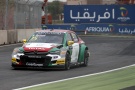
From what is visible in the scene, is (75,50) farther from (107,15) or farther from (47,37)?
(107,15)

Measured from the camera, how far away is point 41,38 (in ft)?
58.3

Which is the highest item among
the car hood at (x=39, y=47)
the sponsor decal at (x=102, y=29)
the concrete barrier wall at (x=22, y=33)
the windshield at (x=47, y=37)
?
the windshield at (x=47, y=37)

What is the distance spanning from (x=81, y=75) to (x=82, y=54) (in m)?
3.78

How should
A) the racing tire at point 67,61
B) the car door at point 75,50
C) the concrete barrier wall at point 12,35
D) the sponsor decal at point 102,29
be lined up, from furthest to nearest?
the sponsor decal at point 102,29 < the concrete barrier wall at point 12,35 < the car door at point 75,50 < the racing tire at point 67,61

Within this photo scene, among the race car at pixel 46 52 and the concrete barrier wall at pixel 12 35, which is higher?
the race car at pixel 46 52

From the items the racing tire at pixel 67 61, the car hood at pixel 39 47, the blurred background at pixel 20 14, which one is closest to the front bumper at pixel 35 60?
the car hood at pixel 39 47

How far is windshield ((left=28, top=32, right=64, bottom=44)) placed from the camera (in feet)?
57.9

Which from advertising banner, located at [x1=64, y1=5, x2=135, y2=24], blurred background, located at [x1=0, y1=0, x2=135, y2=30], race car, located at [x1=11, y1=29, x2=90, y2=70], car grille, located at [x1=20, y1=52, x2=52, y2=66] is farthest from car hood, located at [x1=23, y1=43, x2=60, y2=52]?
advertising banner, located at [x1=64, y1=5, x2=135, y2=24]

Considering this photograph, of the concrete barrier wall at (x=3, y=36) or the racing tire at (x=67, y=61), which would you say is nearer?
the racing tire at (x=67, y=61)

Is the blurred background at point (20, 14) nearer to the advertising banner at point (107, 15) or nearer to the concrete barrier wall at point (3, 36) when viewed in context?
the concrete barrier wall at point (3, 36)

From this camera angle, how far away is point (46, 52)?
54.6 ft

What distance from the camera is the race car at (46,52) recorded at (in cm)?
1667

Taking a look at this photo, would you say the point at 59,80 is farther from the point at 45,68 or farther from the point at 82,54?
the point at 82,54

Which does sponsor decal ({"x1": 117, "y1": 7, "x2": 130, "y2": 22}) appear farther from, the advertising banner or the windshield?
the windshield
